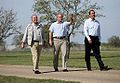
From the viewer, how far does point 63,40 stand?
1368 cm

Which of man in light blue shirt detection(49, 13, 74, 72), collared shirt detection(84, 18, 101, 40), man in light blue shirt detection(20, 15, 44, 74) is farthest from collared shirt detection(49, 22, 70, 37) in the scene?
collared shirt detection(84, 18, 101, 40)

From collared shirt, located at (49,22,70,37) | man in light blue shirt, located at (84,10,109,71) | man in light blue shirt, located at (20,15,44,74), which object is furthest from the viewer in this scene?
collared shirt, located at (49,22,70,37)

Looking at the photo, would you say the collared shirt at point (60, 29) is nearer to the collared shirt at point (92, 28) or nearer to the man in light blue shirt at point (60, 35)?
the man in light blue shirt at point (60, 35)

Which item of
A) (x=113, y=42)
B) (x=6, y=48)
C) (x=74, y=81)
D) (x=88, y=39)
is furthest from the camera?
(x=113, y=42)

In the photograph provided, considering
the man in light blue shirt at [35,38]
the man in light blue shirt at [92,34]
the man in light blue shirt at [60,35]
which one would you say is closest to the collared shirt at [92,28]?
the man in light blue shirt at [92,34]

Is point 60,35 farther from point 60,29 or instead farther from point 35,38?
point 35,38

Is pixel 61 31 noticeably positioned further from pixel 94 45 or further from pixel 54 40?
pixel 94 45

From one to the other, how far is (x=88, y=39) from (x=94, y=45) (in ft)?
1.30

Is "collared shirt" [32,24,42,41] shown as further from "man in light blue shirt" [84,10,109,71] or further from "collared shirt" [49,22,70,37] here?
"man in light blue shirt" [84,10,109,71]

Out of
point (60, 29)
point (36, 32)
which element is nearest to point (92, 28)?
point (60, 29)

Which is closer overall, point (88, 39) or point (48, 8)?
point (88, 39)

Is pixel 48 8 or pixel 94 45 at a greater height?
pixel 48 8

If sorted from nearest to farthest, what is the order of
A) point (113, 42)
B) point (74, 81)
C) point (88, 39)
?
point (74, 81)
point (88, 39)
point (113, 42)

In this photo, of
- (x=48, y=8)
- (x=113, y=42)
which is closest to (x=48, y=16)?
(x=48, y=8)
